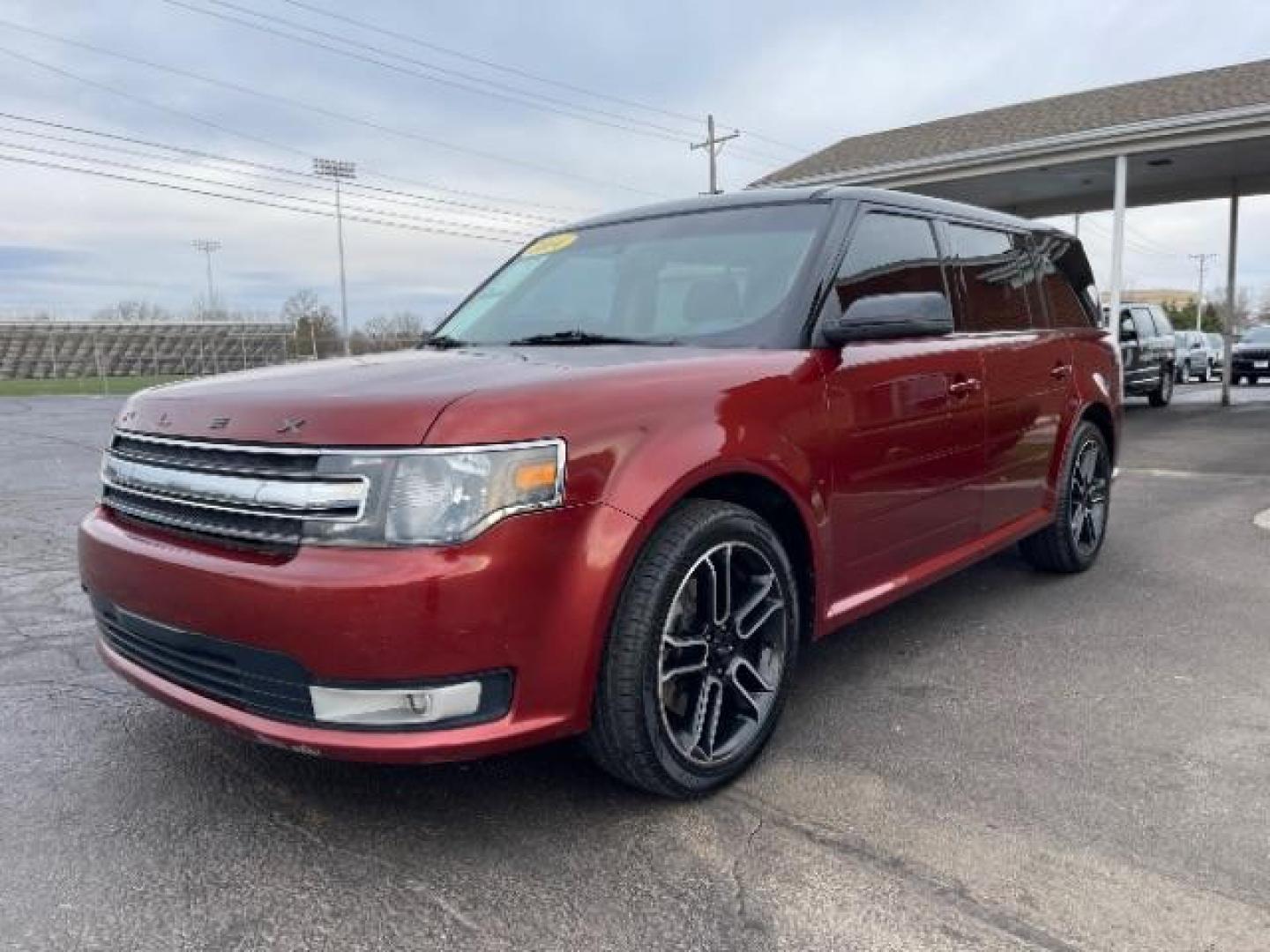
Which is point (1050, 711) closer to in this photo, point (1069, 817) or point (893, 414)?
point (1069, 817)

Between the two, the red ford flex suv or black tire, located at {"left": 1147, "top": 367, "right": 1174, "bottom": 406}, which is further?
black tire, located at {"left": 1147, "top": 367, "right": 1174, "bottom": 406}

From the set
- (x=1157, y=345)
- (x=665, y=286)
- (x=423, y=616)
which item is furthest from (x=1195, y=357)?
(x=423, y=616)

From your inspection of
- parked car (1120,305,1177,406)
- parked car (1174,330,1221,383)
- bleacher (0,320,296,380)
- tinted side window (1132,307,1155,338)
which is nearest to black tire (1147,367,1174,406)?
parked car (1120,305,1177,406)

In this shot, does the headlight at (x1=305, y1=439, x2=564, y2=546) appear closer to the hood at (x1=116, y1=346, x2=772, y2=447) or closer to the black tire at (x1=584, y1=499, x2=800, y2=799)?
the hood at (x1=116, y1=346, x2=772, y2=447)

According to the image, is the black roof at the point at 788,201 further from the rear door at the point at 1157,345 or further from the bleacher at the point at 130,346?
the bleacher at the point at 130,346

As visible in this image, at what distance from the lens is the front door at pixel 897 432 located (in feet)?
10.8

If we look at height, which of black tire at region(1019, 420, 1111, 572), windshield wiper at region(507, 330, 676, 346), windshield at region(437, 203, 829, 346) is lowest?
black tire at region(1019, 420, 1111, 572)

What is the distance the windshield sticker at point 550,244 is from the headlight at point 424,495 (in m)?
2.12

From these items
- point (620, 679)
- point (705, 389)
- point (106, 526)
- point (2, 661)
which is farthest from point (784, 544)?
point (2, 661)

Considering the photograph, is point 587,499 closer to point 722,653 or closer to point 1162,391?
point 722,653

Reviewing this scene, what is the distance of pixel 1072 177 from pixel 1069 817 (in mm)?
15336

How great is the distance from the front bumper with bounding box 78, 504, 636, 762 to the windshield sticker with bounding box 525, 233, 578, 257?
2.07 metres

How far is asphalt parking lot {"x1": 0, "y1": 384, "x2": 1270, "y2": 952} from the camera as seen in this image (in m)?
2.22

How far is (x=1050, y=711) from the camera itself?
3398mm
